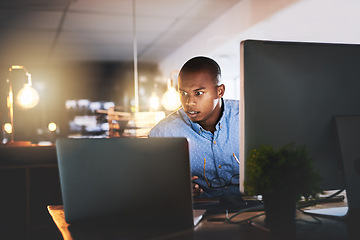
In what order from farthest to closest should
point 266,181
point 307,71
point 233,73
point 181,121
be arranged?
point 233,73 < point 181,121 < point 307,71 < point 266,181

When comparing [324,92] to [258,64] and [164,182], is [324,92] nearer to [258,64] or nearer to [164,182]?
[258,64]

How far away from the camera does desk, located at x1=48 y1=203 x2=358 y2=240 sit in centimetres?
83

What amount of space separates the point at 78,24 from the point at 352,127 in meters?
4.38

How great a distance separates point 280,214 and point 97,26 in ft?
14.8

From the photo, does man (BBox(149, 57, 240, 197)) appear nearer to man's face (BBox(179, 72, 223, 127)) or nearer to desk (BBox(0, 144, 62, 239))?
man's face (BBox(179, 72, 223, 127))

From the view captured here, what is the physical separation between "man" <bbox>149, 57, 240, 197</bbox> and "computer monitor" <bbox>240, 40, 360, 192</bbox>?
622 mm

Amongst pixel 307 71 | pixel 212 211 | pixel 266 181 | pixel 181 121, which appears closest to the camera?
pixel 266 181

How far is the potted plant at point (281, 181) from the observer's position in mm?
837

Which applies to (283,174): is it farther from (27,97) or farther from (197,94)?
(27,97)

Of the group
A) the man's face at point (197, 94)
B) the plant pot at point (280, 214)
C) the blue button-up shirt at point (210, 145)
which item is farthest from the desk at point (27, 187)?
the plant pot at point (280, 214)

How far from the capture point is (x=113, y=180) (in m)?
0.87

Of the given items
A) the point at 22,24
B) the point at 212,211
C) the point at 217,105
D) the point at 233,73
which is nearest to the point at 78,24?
the point at 22,24

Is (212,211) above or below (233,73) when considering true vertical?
below

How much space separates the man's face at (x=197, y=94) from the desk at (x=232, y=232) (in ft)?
2.63
